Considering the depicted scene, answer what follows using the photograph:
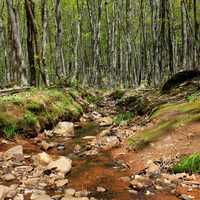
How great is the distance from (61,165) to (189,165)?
7.78 feet

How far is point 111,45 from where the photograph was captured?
2841cm

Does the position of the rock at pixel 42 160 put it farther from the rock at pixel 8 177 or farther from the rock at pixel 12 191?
the rock at pixel 12 191

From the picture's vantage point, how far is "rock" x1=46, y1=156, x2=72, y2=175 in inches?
281

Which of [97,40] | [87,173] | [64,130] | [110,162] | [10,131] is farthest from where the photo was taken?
[97,40]

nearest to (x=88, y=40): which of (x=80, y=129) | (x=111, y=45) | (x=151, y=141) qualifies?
(x=111, y=45)

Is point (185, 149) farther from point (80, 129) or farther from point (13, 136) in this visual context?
point (80, 129)

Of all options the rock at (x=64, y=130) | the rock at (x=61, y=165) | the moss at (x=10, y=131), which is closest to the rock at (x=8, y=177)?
the rock at (x=61, y=165)

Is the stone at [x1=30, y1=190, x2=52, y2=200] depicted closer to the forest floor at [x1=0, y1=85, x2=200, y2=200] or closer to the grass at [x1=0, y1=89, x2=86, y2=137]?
the forest floor at [x1=0, y1=85, x2=200, y2=200]

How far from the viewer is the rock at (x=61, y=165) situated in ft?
23.4

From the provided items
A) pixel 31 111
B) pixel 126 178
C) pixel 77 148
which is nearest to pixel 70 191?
pixel 126 178

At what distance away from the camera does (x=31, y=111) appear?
36.4 ft

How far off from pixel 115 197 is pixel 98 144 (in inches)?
148

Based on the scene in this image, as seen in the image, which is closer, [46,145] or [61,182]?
[61,182]

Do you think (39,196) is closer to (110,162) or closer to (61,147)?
(110,162)
